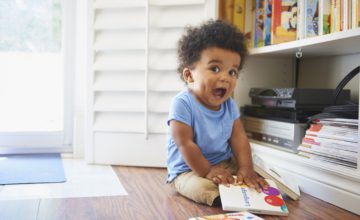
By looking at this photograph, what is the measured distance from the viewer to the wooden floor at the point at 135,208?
2.97 feet

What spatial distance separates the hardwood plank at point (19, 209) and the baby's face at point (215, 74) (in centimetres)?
53

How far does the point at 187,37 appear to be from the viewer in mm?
1205

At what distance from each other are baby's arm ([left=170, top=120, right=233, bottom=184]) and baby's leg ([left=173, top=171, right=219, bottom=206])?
2 cm

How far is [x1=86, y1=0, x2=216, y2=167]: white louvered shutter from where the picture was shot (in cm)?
146

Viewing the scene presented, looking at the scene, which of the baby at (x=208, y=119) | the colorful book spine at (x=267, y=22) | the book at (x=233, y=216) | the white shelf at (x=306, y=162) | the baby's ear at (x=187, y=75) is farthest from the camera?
the colorful book spine at (x=267, y=22)

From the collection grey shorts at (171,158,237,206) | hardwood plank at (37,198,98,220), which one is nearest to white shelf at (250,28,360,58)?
grey shorts at (171,158,237,206)

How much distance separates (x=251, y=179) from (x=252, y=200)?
0.11 m

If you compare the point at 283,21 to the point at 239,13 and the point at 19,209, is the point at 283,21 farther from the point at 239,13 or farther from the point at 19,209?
the point at 19,209

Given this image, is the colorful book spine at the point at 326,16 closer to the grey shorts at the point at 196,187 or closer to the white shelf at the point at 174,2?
the white shelf at the point at 174,2

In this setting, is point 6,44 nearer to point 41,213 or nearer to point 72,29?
point 72,29

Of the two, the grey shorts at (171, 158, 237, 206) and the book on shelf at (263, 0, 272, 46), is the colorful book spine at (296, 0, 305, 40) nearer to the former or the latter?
the book on shelf at (263, 0, 272, 46)

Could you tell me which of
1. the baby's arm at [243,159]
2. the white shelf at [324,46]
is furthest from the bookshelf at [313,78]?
the baby's arm at [243,159]

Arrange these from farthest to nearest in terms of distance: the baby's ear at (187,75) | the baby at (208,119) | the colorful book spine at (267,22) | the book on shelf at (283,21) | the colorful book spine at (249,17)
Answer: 1. the colorful book spine at (249,17)
2. the colorful book spine at (267,22)
3. the book on shelf at (283,21)
4. the baby's ear at (187,75)
5. the baby at (208,119)

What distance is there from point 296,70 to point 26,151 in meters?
1.15
